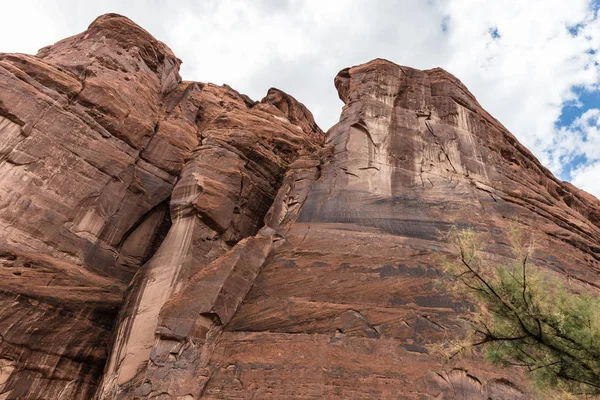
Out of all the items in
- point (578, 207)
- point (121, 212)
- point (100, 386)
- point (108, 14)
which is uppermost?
point (108, 14)

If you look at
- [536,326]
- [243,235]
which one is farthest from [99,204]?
[536,326]

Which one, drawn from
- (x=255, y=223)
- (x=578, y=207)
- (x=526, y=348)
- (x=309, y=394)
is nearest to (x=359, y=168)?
(x=255, y=223)

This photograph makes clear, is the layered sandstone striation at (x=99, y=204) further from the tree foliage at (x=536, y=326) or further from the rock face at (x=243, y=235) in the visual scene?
the tree foliage at (x=536, y=326)

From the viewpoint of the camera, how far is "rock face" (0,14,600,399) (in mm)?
11461

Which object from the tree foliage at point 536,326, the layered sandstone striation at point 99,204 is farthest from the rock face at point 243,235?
the tree foliage at point 536,326

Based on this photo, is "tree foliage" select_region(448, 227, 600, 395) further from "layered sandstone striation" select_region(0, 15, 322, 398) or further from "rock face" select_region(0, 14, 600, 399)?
"layered sandstone striation" select_region(0, 15, 322, 398)

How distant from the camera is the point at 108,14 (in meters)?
28.2

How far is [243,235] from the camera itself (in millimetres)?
19812

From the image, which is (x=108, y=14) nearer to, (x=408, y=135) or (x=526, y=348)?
(x=408, y=135)

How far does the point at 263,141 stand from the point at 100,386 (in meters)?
15.3

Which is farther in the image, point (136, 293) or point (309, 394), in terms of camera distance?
point (136, 293)

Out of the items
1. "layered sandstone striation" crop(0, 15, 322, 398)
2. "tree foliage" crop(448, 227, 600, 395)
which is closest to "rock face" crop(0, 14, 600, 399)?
"layered sandstone striation" crop(0, 15, 322, 398)

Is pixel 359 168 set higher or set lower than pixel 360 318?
higher

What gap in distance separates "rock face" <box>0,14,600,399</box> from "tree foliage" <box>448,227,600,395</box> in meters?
3.97
